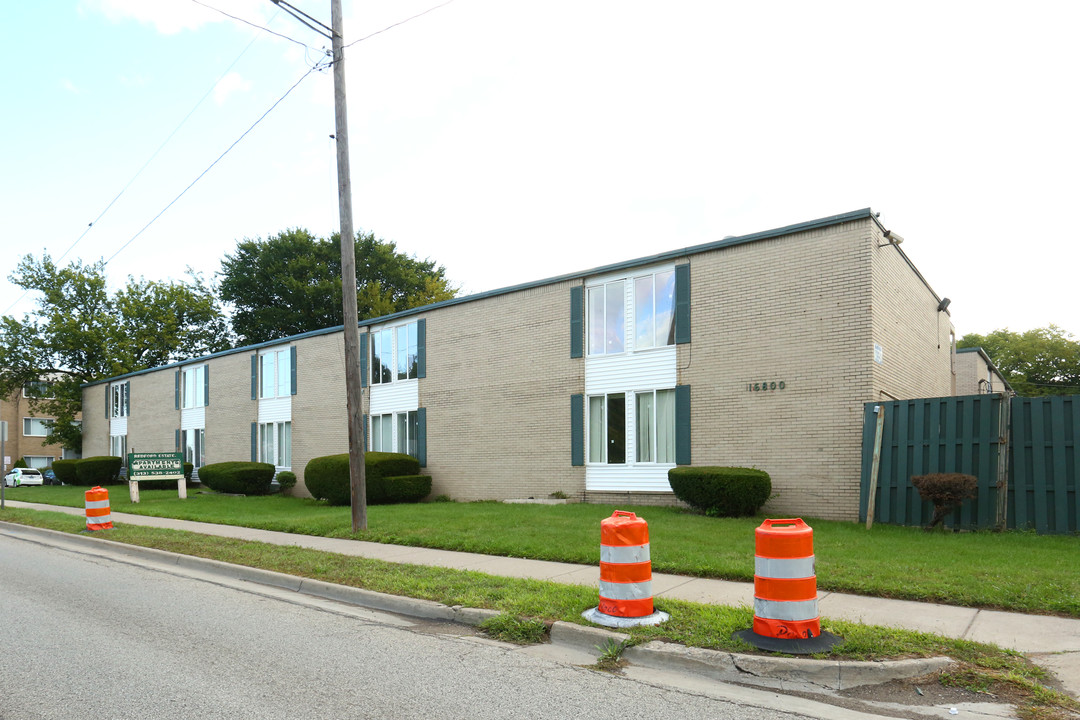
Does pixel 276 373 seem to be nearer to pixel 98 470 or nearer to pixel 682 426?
pixel 98 470

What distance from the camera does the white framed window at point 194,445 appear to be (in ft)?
106

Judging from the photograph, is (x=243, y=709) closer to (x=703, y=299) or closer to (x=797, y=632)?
(x=797, y=632)

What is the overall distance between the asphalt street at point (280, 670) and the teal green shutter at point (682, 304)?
34.1 feet

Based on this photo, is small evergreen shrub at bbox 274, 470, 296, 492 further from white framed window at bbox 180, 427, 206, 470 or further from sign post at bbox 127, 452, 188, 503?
white framed window at bbox 180, 427, 206, 470

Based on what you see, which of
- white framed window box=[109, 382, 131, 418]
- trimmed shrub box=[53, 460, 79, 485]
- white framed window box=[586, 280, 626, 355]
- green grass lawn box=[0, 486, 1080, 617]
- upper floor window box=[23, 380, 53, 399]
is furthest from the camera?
upper floor window box=[23, 380, 53, 399]

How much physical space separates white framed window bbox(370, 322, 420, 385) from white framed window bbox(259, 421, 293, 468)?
16.5 ft

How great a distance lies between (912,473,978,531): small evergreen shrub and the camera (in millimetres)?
11484

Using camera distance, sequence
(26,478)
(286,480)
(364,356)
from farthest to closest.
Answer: (26,478), (286,480), (364,356)

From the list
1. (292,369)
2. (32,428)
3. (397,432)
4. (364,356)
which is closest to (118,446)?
(292,369)

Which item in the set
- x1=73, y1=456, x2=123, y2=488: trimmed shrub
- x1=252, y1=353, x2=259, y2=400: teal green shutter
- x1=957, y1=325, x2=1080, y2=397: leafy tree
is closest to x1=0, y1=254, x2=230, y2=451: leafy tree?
x1=73, y1=456, x2=123, y2=488: trimmed shrub

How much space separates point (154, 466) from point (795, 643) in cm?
2374

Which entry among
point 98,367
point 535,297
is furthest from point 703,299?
point 98,367

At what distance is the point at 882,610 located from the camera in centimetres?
682

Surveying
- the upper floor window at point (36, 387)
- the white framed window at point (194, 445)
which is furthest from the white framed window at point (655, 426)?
the upper floor window at point (36, 387)
